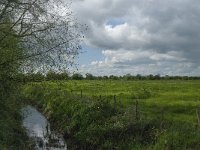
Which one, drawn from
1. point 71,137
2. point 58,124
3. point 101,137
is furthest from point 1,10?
point 58,124

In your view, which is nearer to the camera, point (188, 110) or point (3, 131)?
point (3, 131)

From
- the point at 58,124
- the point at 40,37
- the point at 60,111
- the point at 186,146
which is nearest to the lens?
the point at 186,146

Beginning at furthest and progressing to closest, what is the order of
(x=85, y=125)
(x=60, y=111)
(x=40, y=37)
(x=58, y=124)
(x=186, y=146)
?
(x=60, y=111), (x=58, y=124), (x=85, y=125), (x=40, y=37), (x=186, y=146)

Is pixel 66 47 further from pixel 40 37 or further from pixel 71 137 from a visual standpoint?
pixel 71 137

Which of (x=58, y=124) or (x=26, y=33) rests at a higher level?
(x=26, y=33)

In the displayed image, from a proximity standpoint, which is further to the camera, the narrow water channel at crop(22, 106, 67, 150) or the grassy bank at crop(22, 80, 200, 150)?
the narrow water channel at crop(22, 106, 67, 150)

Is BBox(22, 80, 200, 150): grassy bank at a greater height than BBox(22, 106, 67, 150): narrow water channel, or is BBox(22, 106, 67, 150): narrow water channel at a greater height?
BBox(22, 80, 200, 150): grassy bank

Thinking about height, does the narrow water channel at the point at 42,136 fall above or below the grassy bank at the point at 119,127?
below

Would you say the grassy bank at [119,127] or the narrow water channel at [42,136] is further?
the narrow water channel at [42,136]

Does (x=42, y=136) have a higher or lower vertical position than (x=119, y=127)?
lower

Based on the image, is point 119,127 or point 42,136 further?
point 42,136

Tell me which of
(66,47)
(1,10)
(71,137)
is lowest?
(71,137)

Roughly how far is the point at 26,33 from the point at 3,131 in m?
5.47

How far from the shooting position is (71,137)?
3175 centimetres
